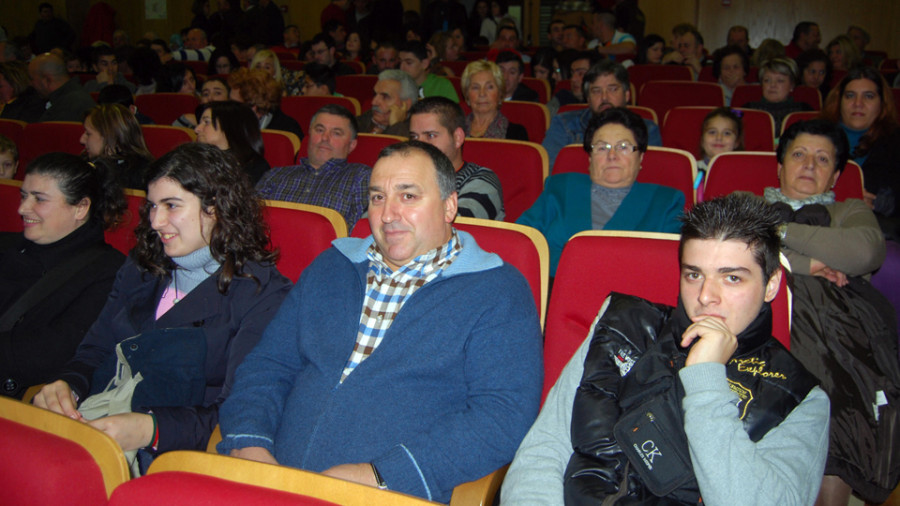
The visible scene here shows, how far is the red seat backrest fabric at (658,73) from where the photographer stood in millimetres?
6512

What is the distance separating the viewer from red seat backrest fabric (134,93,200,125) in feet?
16.8

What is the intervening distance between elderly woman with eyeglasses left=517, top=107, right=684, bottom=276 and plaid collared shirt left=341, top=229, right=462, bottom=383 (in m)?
0.95

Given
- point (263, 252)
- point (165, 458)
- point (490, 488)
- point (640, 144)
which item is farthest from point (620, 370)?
point (640, 144)

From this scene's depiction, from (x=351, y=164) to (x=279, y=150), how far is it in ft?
2.54

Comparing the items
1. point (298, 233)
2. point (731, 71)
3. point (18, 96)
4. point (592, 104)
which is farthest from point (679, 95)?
point (18, 96)

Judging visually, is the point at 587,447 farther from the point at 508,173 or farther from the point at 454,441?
the point at 508,173

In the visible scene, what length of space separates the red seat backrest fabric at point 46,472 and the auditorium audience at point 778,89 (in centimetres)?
474

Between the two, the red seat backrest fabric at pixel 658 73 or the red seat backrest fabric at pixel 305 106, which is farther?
the red seat backrest fabric at pixel 658 73

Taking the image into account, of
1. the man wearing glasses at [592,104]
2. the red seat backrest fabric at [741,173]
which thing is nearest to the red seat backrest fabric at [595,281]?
the red seat backrest fabric at [741,173]

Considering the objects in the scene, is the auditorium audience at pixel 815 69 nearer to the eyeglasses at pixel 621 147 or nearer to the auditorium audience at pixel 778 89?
the auditorium audience at pixel 778 89

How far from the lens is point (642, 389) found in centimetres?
134

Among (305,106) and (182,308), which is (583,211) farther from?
(305,106)

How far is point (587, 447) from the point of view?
1.35 m

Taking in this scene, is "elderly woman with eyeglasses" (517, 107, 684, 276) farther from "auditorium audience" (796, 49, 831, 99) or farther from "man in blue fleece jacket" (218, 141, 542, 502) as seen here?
"auditorium audience" (796, 49, 831, 99)
